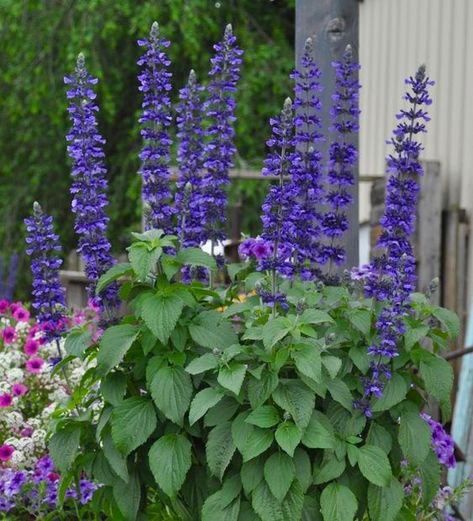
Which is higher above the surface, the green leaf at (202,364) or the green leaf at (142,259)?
the green leaf at (142,259)

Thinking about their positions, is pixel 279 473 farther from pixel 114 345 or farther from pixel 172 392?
pixel 114 345

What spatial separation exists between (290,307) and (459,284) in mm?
2638

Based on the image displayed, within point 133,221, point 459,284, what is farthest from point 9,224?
point 459,284

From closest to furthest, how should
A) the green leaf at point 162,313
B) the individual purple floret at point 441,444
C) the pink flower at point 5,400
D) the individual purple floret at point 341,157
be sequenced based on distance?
the green leaf at point 162,313
the individual purple floret at point 341,157
the individual purple floret at point 441,444
the pink flower at point 5,400

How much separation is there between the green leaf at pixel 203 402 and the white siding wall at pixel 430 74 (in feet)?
9.51

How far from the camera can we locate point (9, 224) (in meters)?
12.5

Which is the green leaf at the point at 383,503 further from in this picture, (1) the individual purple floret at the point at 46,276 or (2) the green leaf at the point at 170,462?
(1) the individual purple floret at the point at 46,276

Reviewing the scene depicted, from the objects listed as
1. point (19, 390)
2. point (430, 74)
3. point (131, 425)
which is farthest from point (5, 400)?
point (430, 74)

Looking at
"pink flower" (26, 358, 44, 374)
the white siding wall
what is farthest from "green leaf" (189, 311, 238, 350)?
the white siding wall

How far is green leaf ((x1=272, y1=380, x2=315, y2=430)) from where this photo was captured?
2.47 metres

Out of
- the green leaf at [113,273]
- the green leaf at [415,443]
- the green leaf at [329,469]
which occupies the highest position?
the green leaf at [113,273]

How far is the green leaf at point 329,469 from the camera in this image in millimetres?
2578

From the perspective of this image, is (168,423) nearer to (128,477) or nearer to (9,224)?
(128,477)

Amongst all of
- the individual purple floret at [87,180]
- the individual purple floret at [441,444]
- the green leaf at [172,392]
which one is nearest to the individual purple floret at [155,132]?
the individual purple floret at [87,180]
